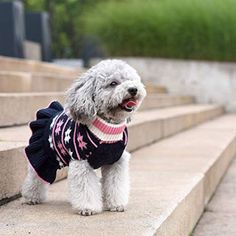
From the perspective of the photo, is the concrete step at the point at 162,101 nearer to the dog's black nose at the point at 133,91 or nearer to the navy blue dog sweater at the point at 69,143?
the navy blue dog sweater at the point at 69,143

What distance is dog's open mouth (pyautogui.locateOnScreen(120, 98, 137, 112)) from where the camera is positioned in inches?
118

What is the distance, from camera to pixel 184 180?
4309 millimetres

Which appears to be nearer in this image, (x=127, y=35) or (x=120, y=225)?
(x=120, y=225)

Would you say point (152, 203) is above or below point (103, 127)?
below

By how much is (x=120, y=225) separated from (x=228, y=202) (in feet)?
6.97

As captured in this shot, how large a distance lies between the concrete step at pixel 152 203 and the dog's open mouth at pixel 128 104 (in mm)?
494

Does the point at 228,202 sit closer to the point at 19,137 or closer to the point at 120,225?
the point at 19,137

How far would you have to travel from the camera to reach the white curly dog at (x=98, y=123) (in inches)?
120

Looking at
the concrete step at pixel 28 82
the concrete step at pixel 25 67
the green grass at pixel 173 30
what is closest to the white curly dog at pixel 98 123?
the concrete step at pixel 28 82

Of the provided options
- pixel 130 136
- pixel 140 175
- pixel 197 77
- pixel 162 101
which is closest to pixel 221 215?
pixel 140 175

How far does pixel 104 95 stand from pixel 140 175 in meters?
1.64

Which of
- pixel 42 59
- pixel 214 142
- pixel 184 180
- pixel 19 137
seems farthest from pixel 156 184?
pixel 42 59

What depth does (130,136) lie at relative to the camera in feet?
18.1

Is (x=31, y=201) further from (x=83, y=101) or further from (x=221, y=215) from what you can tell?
(x=221, y=215)
